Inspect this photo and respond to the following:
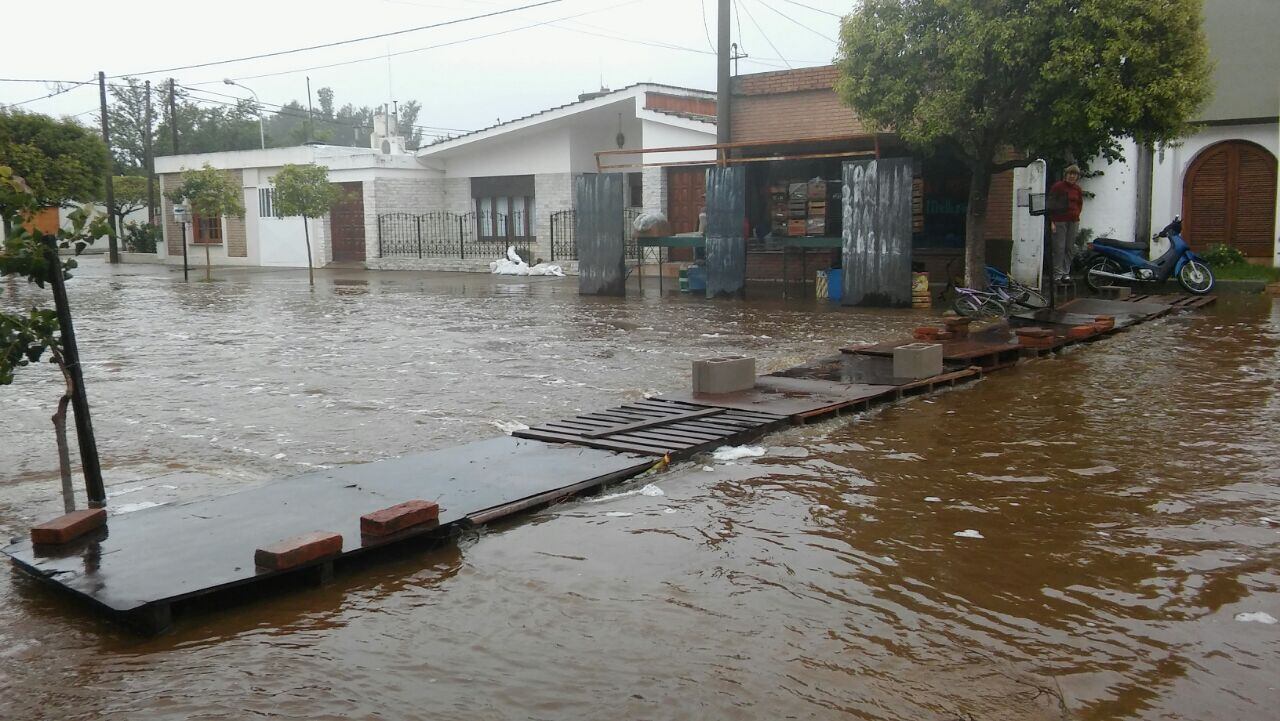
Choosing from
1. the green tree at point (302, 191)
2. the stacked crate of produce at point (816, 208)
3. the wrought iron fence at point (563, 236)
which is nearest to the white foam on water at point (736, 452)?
the stacked crate of produce at point (816, 208)

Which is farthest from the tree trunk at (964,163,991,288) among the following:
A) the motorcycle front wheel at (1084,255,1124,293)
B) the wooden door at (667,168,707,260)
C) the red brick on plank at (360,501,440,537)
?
the red brick on plank at (360,501,440,537)

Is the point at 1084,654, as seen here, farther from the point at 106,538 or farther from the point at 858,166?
the point at 858,166

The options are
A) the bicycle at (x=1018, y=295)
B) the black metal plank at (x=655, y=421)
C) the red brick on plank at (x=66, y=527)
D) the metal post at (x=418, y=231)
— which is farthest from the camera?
the metal post at (x=418, y=231)

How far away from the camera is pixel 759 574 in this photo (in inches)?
176

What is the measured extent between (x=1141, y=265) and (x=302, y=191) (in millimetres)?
18694

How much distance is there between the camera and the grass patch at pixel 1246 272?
56.5ft

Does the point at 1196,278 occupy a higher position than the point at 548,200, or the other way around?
the point at 548,200

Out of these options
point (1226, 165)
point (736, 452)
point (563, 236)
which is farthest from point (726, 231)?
point (736, 452)

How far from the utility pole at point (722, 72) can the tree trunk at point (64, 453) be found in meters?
15.7

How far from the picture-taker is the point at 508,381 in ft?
31.5

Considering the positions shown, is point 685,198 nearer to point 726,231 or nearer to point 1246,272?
point 726,231

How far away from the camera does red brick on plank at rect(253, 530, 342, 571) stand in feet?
14.0

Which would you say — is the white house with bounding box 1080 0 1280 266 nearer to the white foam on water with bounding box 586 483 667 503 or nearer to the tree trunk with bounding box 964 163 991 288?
the tree trunk with bounding box 964 163 991 288

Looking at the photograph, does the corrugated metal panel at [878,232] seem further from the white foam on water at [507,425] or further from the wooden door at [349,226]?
the wooden door at [349,226]
